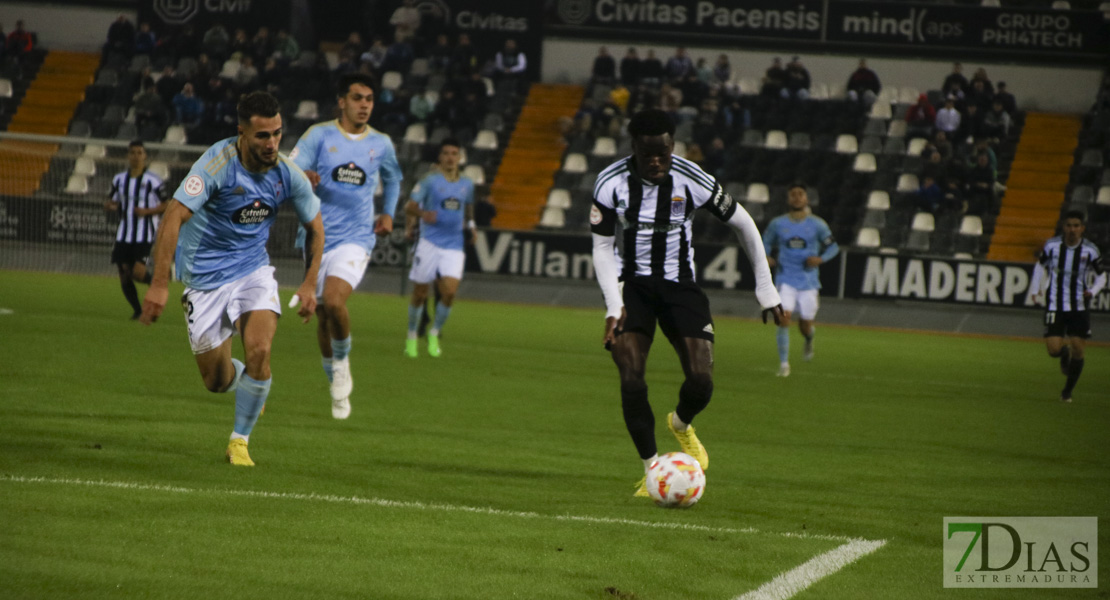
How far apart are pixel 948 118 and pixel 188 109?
17.8 m

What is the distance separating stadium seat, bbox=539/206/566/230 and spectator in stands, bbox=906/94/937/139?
8.32 m

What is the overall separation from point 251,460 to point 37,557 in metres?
2.59

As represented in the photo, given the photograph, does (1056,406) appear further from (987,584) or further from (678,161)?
(987,584)

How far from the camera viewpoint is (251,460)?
301 inches

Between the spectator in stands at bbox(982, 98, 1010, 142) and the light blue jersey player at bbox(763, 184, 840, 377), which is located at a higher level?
the spectator in stands at bbox(982, 98, 1010, 142)

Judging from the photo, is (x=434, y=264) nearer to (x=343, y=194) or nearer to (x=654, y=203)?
(x=343, y=194)

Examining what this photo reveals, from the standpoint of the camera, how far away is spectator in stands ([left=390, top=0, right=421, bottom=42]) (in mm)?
33438

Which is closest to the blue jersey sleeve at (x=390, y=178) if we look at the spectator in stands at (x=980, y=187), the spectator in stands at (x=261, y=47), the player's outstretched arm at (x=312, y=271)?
the player's outstretched arm at (x=312, y=271)

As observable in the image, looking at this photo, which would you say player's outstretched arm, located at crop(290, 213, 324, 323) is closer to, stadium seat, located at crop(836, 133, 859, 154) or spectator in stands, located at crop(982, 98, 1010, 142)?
stadium seat, located at crop(836, 133, 859, 154)

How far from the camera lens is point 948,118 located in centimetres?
2906

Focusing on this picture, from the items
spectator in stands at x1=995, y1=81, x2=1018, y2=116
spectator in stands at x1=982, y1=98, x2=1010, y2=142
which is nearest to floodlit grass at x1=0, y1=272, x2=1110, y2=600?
spectator in stands at x1=982, y1=98, x2=1010, y2=142

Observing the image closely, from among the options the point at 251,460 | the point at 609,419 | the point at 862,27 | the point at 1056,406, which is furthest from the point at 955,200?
the point at 251,460

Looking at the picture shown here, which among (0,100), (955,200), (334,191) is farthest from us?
(0,100)

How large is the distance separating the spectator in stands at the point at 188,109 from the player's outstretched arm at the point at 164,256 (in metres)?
25.0
